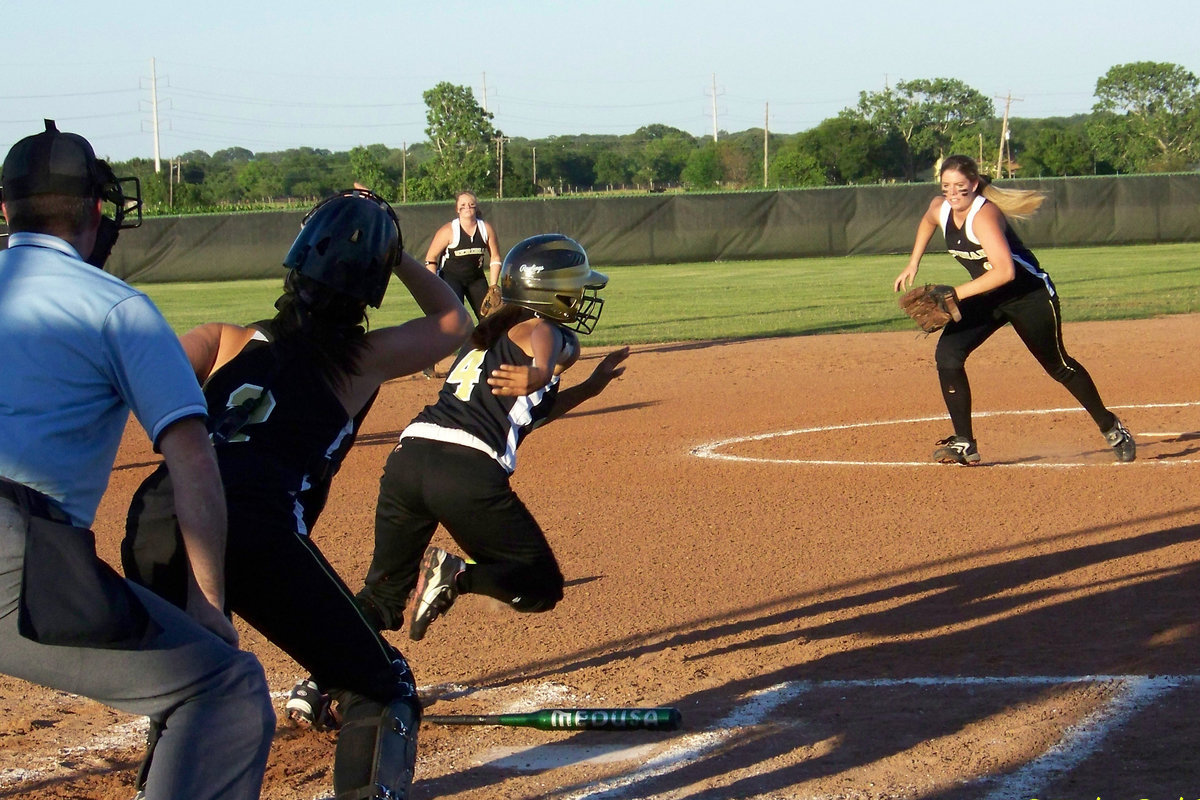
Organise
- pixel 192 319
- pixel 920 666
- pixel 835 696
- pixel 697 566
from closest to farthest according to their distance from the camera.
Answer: pixel 835 696 → pixel 920 666 → pixel 697 566 → pixel 192 319

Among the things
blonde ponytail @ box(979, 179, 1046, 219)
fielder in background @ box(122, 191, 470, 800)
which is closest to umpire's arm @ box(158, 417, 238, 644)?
fielder in background @ box(122, 191, 470, 800)

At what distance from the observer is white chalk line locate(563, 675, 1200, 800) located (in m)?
3.52

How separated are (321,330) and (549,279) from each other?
161 centimetres

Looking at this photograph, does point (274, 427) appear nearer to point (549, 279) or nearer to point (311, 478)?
point (311, 478)

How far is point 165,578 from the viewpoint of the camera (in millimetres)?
2807

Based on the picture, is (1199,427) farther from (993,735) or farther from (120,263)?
(120,263)

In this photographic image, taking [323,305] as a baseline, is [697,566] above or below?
below

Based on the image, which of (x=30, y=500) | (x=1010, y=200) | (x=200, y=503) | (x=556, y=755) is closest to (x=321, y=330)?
(x=200, y=503)

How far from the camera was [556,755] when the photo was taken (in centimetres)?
383

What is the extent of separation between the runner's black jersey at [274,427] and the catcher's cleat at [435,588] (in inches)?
49.6

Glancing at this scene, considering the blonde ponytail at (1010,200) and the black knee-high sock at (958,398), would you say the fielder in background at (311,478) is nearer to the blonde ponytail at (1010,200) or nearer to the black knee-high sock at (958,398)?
the black knee-high sock at (958,398)

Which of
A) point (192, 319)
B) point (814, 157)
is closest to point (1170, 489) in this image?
point (192, 319)

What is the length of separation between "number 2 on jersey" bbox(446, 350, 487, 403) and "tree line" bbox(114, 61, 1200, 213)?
39.2m

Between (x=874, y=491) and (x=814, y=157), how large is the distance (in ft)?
212
